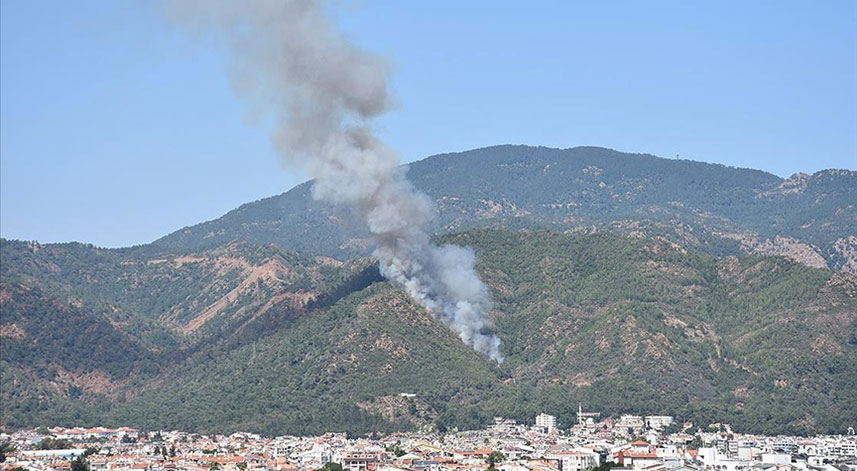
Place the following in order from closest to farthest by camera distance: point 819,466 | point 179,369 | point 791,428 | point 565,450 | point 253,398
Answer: point 819,466
point 565,450
point 791,428
point 253,398
point 179,369

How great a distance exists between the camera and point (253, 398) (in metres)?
170

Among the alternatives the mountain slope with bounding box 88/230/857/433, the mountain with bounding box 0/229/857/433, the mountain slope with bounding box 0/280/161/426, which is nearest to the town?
the mountain with bounding box 0/229/857/433

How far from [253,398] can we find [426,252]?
20.2 m

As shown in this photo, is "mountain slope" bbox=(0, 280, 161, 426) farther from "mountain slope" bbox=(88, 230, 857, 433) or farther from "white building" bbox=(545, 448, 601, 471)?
"white building" bbox=(545, 448, 601, 471)

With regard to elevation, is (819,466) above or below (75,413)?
below

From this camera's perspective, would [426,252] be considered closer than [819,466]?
No

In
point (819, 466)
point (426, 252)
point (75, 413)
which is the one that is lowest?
point (819, 466)

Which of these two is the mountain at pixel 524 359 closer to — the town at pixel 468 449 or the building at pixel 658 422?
the building at pixel 658 422

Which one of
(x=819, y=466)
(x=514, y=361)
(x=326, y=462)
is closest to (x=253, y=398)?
(x=514, y=361)

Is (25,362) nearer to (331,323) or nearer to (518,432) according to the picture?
(331,323)

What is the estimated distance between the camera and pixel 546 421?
6152 inches

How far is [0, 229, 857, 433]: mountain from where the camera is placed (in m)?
159

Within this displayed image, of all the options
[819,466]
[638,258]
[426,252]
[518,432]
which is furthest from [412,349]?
[819,466]

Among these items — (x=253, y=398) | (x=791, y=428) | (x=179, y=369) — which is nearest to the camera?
(x=791, y=428)
